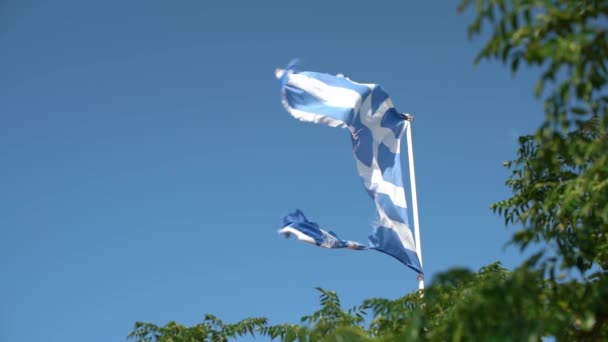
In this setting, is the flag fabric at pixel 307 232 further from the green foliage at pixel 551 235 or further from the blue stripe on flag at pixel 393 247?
the green foliage at pixel 551 235

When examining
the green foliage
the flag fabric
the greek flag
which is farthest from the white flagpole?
the green foliage

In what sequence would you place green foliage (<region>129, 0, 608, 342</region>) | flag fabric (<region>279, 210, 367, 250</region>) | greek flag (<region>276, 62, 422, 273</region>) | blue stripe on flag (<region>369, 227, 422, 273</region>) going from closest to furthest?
green foliage (<region>129, 0, 608, 342</region>) < flag fabric (<region>279, 210, 367, 250</region>) < blue stripe on flag (<region>369, 227, 422, 273</region>) < greek flag (<region>276, 62, 422, 273</region>)

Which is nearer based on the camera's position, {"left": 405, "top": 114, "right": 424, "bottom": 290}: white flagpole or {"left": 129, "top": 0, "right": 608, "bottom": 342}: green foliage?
{"left": 129, "top": 0, "right": 608, "bottom": 342}: green foliage

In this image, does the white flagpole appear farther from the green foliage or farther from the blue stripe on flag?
the green foliage

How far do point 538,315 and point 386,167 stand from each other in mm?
9533

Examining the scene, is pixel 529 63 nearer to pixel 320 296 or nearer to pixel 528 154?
pixel 528 154

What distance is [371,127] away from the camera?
16.0 m

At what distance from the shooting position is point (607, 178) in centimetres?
684

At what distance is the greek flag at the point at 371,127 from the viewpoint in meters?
14.9

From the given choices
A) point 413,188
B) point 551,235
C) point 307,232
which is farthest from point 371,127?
point 551,235

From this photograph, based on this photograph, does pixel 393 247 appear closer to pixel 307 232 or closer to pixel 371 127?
pixel 307 232

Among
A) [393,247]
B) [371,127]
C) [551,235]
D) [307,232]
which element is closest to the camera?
[551,235]

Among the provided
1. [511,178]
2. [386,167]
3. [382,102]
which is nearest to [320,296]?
[511,178]

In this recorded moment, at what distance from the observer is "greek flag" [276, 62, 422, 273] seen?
1486cm
